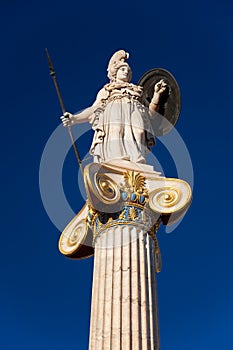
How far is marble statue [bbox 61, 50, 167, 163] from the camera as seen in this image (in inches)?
738

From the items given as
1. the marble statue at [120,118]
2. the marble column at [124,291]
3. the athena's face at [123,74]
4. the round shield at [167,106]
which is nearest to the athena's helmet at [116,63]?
the marble statue at [120,118]

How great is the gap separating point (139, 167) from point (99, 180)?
149 cm

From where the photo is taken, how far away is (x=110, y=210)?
16.6 m

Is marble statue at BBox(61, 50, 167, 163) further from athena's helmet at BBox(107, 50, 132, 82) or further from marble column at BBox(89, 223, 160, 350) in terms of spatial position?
marble column at BBox(89, 223, 160, 350)

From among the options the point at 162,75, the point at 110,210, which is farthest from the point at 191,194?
the point at 162,75

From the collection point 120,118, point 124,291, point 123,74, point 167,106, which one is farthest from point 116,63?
point 124,291

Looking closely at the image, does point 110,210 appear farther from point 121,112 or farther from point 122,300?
point 121,112

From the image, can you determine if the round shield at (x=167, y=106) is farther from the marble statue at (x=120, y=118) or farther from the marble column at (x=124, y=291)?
the marble column at (x=124, y=291)

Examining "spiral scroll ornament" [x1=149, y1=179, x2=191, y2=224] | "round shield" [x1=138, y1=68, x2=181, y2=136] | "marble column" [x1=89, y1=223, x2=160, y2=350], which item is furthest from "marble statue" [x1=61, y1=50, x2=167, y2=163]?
"marble column" [x1=89, y1=223, x2=160, y2=350]

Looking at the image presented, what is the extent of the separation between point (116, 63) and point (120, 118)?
10.4 feet

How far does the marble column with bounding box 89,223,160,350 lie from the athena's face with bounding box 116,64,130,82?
6.79 m

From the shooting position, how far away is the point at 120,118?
63.7 ft

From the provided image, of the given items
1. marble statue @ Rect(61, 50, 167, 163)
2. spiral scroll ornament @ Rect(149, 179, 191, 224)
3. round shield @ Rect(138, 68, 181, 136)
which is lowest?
spiral scroll ornament @ Rect(149, 179, 191, 224)

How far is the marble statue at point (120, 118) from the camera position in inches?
738
